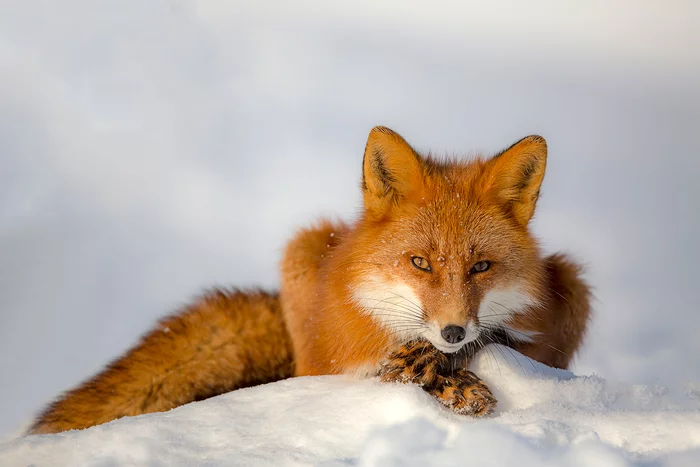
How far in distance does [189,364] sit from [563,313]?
2.03 metres

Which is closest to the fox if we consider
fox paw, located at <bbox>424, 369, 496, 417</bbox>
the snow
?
fox paw, located at <bbox>424, 369, 496, 417</bbox>

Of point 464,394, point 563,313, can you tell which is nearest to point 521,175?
point 563,313

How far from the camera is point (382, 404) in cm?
216

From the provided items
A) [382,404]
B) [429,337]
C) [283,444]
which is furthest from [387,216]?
[283,444]

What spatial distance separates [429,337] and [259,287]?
1915 mm

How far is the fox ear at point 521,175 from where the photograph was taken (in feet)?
8.92

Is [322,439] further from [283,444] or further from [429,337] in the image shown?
[429,337]

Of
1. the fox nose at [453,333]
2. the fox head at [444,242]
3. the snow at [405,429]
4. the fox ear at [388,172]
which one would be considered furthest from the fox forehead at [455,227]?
the snow at [405,429]

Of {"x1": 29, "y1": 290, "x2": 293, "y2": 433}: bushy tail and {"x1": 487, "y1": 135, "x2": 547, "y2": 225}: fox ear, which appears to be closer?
{"x1": 487, "y1": 135, "x2": 547, "y2": 225}: fox ear

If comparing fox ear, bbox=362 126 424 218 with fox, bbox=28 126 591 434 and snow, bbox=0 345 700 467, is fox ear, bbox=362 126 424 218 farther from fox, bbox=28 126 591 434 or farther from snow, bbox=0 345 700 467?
snow, bbox=0 345 700 467

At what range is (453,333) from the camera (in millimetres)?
2287

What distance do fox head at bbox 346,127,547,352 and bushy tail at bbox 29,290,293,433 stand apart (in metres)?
1.07

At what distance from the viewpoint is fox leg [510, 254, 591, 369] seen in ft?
10.2

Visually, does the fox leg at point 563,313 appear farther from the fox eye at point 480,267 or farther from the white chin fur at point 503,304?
the fox eye at point 480,267
